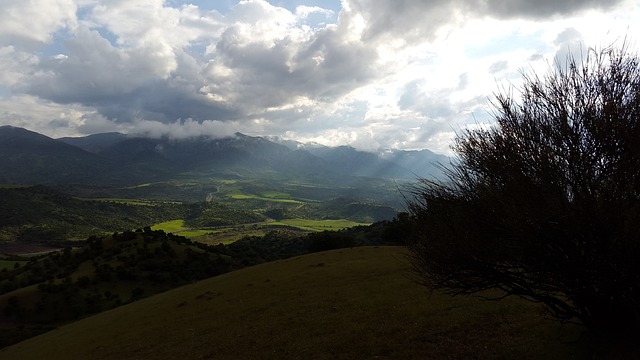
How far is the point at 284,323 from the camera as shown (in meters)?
24.3

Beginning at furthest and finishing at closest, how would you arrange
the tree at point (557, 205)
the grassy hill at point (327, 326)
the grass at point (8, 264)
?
the grass at point (8, 264)
the grassy hill at point (327, 326)
the tree at point (557, 205)

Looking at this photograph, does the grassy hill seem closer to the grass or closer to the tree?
the tree

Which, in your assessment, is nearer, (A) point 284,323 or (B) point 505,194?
(B) point 505,194

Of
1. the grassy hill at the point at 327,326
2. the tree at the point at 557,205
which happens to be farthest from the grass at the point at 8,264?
the tree at the point at 557,205

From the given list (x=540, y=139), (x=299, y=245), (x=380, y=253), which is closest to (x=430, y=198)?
(x=540, y=139)

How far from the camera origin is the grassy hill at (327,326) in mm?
16062

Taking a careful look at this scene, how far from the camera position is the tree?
9227 millimetres

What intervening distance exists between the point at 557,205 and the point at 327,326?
53.1 feet

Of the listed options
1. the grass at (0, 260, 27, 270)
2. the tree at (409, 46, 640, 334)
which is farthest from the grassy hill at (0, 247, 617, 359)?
the grass at (0, 260, 27, 270)

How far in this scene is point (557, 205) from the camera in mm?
9531

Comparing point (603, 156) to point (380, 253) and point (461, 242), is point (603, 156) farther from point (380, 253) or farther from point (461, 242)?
point (380, 253)

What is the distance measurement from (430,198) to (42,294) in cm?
7675

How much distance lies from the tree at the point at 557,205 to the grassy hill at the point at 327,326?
11.9ft

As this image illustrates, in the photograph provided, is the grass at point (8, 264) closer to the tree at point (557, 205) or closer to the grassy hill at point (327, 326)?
the grassy hill at point (327, 326)
